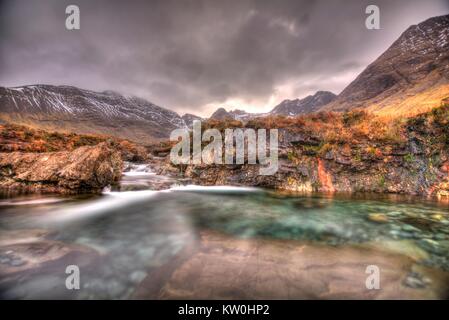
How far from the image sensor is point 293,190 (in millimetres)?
11812

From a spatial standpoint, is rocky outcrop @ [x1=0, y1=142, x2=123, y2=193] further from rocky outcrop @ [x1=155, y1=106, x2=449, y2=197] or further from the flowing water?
rocky outcrop @ [x1=155, y1=106, x2=449, y2=197]

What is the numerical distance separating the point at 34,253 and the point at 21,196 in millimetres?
7866

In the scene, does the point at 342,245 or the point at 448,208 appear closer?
the point at 342,245

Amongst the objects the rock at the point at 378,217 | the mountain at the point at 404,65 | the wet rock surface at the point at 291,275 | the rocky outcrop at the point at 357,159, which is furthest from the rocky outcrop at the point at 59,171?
the mountain at the point at 404,65

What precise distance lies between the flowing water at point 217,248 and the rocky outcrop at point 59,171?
2107 mm

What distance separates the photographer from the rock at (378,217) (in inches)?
249

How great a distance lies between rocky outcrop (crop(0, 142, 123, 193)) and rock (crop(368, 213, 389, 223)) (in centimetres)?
1276

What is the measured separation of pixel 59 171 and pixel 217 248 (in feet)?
35.4

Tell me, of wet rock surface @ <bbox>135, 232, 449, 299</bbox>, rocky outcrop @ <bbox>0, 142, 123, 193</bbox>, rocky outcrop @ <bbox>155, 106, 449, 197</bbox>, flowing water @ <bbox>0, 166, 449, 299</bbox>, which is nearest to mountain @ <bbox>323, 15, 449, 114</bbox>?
rocky outcrop @ <bbox>155, 106, 449, 197</bbox>

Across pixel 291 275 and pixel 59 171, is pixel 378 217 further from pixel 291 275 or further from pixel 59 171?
pixel 59 171

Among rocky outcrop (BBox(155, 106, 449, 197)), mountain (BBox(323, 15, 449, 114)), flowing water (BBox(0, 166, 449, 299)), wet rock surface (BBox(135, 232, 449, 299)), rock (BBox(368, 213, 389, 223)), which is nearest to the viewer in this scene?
wet rock surface (BBox(135, 232, 449, 299))

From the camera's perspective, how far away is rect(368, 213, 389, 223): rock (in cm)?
634
